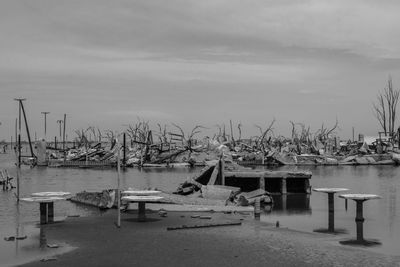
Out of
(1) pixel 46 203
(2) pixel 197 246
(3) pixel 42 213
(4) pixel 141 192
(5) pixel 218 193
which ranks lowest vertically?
(2) pixel 197 246

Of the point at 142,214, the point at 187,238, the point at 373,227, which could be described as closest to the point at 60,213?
the point at 142,214

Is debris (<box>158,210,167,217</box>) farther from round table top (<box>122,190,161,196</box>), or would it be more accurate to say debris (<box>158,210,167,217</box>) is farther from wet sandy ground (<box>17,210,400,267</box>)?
wet sandy ground (<box>17,210,400,267</box>)

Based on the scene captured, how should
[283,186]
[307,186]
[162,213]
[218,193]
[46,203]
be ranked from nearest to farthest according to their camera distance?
[46,203] → [162,213] → [218,193] → [283,186] → [307,186]

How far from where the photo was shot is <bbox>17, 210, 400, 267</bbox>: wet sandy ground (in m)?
12.3

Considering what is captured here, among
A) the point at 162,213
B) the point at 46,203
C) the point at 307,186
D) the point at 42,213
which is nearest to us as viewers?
the point at 42,213

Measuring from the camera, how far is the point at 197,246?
13.9 m

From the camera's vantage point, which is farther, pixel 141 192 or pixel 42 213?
pixel 141 192

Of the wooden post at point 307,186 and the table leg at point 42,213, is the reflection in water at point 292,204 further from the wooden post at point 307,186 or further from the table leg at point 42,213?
the table leg at point 42,213

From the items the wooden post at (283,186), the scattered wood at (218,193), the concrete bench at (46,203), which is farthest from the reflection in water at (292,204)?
the concrete bench at (46,203)

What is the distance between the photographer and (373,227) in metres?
18.8

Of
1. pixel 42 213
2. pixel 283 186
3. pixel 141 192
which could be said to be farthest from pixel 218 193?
pixel 42 213

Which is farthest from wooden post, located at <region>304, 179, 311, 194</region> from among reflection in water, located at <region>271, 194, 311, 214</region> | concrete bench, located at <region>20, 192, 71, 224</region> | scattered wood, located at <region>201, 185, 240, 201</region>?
concrete bench, located at <region>20, 192, 71, 224</region>

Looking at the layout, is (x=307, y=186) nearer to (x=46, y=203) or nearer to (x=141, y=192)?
(x=141, y=192)

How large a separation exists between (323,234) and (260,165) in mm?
52153
